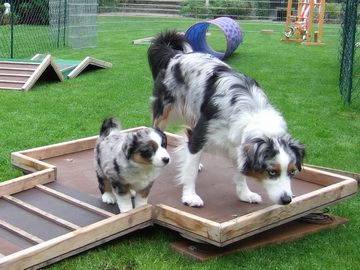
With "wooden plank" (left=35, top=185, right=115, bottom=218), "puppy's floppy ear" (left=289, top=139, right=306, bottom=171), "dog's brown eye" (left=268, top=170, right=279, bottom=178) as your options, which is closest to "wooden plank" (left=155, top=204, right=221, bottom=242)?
"wooden plank" (left=35, top=185, right=115, bottom=218)

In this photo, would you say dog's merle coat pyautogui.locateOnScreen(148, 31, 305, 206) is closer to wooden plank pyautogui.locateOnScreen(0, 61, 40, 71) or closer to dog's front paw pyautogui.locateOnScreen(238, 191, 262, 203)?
dog's front paw pyautogui.locateOnScreen(238, 191, 262, 203)

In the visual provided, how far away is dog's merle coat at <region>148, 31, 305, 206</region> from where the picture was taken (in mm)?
3869

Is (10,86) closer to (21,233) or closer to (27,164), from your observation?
(27,164)

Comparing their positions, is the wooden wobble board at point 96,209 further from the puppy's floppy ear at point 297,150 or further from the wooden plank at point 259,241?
the puppy's floppy ear at point 297,150

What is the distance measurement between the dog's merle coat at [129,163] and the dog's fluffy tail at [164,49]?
142 cm

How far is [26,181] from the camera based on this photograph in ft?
15.4

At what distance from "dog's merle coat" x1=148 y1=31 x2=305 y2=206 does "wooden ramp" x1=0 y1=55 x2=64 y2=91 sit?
14.1ft

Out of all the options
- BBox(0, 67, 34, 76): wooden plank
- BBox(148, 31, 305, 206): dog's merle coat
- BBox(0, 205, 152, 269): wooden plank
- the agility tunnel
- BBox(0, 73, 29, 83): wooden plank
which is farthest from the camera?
the agility tunnel

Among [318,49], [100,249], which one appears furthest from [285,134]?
[318,49]

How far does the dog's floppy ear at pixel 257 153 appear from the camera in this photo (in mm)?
3820

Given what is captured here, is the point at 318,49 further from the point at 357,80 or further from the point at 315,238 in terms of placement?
the point at 315,238

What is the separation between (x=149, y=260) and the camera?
12.6 ft

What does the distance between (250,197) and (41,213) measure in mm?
1661

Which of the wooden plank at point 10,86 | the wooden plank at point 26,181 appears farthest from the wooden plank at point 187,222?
the wooden plank at point 10,86
